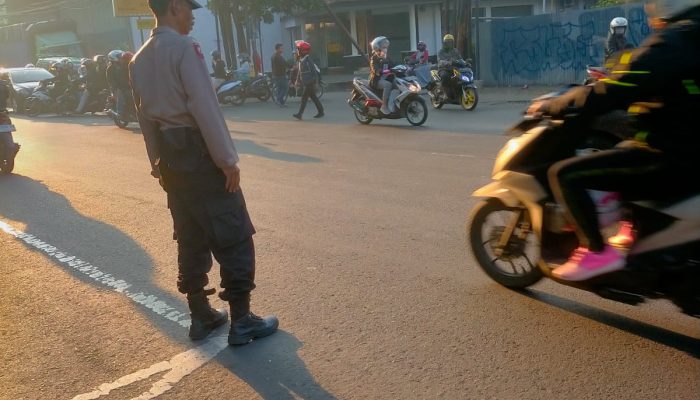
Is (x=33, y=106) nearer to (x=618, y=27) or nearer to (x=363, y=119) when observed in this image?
(x=363, y=119)

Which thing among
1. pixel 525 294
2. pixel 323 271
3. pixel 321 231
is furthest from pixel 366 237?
pixel 525 294

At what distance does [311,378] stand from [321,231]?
111 inches

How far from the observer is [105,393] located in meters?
3.55

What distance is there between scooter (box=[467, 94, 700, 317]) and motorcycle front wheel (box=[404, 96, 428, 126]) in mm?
9101

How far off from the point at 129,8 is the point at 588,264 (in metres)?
29.5

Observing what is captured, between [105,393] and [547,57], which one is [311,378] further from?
[547,57]

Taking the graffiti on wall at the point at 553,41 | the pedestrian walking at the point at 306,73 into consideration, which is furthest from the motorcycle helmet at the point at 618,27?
the pedestrian walking at the point at 306,73

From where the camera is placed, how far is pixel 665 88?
338 centimetres

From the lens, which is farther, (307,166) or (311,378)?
(307,166)

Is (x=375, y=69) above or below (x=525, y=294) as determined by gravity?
above

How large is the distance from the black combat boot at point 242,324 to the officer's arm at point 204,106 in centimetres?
79

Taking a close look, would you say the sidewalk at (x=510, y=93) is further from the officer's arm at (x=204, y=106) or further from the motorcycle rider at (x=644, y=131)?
the officer's arm at (x=204, y=106)

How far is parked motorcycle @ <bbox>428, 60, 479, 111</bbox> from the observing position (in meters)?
15.6

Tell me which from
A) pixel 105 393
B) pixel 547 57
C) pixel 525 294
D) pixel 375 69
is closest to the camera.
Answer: pixel 105 393
